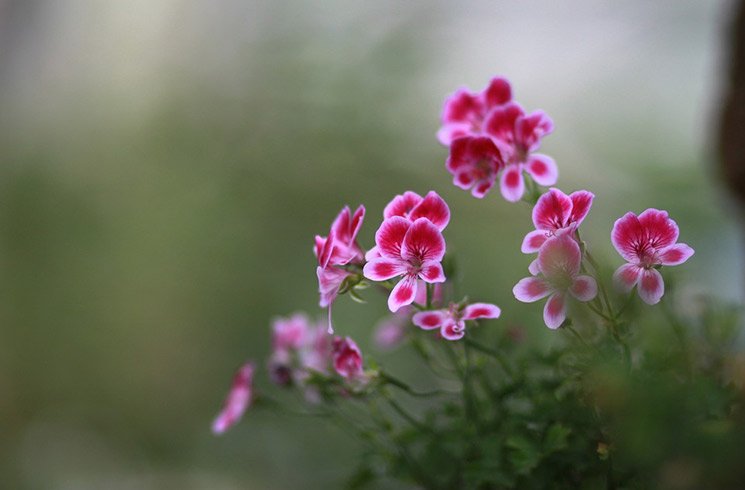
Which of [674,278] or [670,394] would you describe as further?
[674,278]

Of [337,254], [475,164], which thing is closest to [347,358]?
[337,254]

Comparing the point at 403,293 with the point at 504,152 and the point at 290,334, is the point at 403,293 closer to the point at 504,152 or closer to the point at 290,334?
the point at 504,152

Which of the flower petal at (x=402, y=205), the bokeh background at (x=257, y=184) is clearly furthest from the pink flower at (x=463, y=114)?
the bokeh background at (x=257, y=184)

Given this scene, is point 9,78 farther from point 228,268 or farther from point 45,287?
point 228,268

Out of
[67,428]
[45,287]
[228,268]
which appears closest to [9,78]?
[45,287]

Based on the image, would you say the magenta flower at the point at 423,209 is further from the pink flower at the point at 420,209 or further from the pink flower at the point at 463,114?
the pink flower at the point at 463,114

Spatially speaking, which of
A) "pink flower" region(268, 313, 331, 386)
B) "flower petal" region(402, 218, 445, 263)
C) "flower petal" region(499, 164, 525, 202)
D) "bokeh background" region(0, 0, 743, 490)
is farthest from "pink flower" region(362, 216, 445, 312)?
"bokeh background" region(0, 0, 743, 490)
